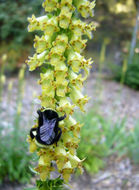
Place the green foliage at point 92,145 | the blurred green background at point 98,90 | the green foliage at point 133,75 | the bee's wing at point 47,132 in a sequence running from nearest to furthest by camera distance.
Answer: the bee's wing at point 47,132
the blurred green background at point 98,90
the green foliage at point 92,145
the green foliage at point 133,75

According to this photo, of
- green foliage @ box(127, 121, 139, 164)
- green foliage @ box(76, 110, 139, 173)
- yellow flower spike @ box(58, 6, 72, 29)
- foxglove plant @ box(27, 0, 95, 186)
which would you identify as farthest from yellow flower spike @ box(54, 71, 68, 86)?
green foliage @ box(127, 121, 139, 164)

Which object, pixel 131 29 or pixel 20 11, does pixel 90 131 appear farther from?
pixel 131 29

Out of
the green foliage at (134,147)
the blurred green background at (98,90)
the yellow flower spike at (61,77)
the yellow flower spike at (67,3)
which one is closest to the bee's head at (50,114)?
the yellow flower spike at (61,77)

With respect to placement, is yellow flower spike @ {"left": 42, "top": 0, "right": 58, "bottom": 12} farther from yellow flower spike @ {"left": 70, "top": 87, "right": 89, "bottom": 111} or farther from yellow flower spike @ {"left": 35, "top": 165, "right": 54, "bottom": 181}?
yellow flower spike @ {"left": 35, "top": 165, "right": 54, "bottom": 181}

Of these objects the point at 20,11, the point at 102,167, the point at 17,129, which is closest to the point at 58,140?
the point at 17,129

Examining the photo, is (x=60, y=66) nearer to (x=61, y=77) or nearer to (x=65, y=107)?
(x=61, y=77)

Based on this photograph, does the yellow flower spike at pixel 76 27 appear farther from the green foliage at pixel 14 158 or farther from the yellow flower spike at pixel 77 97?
the green foliage at pixel 14 158
